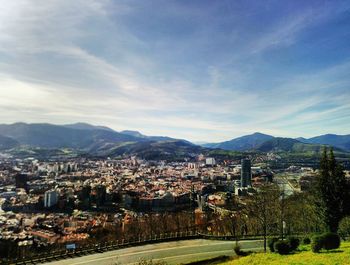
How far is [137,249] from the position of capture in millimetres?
31719

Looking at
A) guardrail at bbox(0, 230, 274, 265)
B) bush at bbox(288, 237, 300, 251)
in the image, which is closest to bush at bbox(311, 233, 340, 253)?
bush at bbox(288, 237, 300, 251)

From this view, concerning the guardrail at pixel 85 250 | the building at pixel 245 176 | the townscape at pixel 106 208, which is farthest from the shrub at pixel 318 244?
the building at pixel 245 176

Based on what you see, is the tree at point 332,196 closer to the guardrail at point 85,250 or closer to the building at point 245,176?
the guardrail at point 85,250

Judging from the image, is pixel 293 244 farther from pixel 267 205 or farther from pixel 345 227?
pixel 267 205

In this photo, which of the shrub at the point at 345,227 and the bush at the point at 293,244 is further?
the shrub at the point at 345,227

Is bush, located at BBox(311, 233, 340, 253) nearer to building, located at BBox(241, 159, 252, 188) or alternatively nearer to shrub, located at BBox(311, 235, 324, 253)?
shrub, located at BBox(311, 235, 324, 253)

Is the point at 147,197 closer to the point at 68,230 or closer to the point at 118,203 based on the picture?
the point at 118,203

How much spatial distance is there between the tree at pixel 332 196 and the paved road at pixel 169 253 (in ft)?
22.2

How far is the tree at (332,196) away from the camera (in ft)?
98.9

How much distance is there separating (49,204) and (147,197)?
27.5m

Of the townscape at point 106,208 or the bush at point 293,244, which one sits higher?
the bush at point 293,244

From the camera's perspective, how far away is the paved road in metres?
27.3

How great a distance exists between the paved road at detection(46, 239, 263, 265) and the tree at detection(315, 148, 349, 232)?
677 cm

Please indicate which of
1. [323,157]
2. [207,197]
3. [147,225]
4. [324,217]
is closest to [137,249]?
[324,217]
